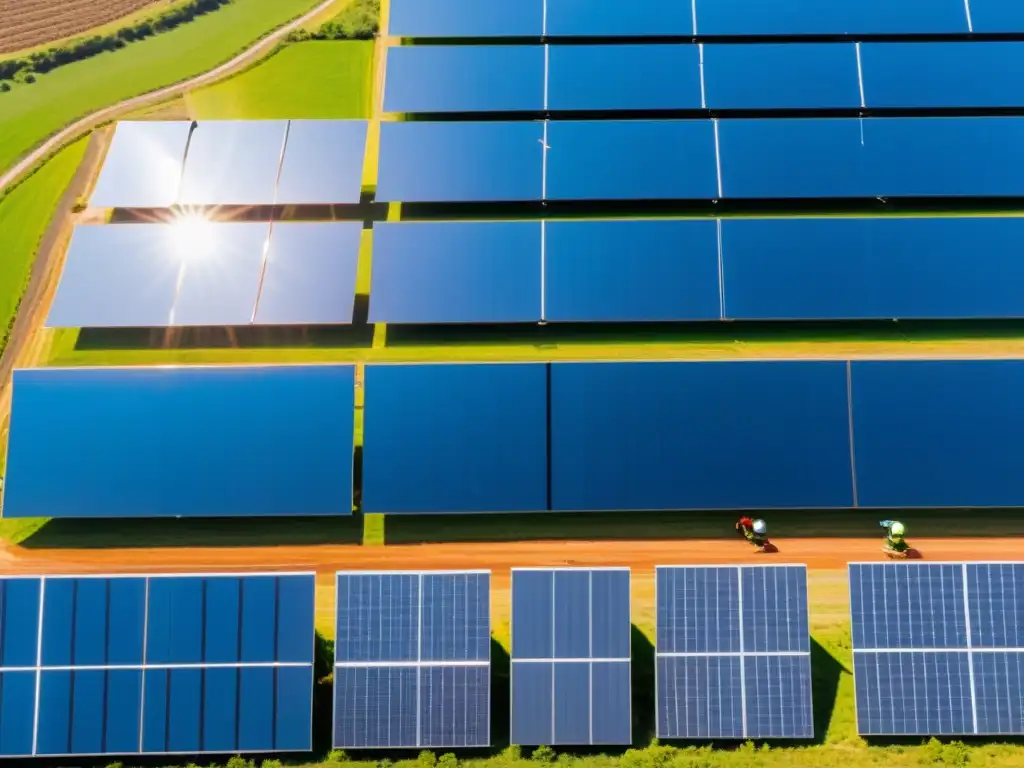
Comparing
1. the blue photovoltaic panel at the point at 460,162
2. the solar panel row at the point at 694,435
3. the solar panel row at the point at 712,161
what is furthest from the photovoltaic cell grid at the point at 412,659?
the solar panel row at the point at 712,161

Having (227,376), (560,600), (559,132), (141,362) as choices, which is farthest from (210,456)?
(559,132)

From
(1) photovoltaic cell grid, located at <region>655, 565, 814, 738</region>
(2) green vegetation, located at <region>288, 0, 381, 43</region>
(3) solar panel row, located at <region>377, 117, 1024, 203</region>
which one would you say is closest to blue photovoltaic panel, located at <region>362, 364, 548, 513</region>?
(1) photovoltaic cell grid, located at <region>655, 565, 814, 738</region>

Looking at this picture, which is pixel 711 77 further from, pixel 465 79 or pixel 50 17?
pixel 50 17

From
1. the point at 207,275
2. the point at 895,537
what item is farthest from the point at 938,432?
the point at 207,275

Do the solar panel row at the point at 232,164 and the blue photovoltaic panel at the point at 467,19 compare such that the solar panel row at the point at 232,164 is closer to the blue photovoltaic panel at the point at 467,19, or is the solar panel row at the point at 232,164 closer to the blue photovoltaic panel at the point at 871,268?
the blue photovoltaic panel at the point at 467,19

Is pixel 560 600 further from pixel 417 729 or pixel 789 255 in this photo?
pixel 789 255
